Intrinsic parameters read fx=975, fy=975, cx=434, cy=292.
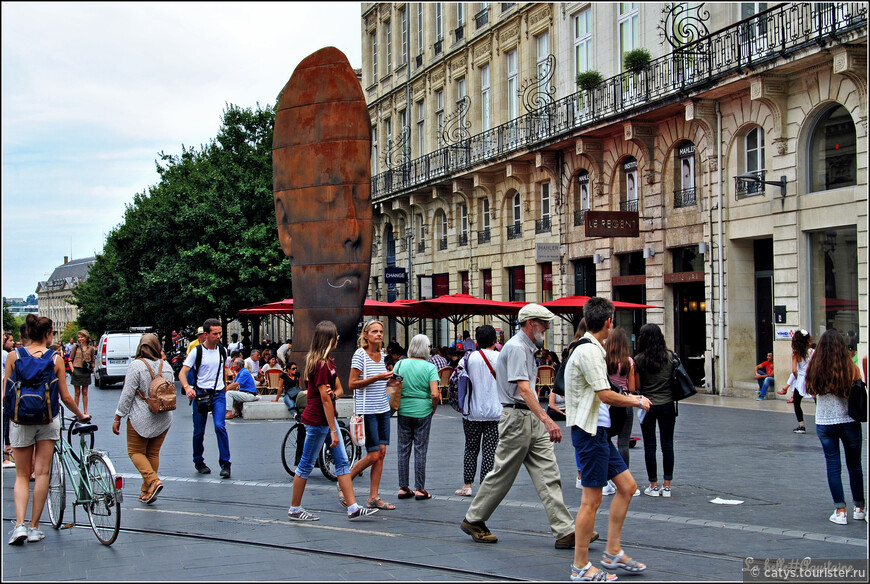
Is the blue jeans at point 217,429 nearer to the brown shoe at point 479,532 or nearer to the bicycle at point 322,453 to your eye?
the bicycle at point 322,453

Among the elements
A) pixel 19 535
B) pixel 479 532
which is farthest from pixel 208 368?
pixel 479 532

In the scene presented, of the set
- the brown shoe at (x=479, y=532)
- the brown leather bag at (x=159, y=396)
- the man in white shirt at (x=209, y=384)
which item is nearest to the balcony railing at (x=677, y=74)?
the man in white shirt at (x=209, y=384)

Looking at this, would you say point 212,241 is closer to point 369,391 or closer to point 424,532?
point 369,391

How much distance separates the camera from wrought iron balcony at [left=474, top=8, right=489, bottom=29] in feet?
119

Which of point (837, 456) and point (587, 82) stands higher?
point (587, 82)

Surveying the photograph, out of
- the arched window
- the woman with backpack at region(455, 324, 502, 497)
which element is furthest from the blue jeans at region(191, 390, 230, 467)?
the arched window

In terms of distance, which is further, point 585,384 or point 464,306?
point 464,306

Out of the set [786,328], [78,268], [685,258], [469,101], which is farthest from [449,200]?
[78,268]

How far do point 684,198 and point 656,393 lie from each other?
16.3 m

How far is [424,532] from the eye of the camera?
793cm

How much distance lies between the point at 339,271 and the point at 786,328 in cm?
989

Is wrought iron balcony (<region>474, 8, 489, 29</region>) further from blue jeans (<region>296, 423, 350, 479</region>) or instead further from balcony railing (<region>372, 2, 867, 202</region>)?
blue jeans (<region>296, 423, 350, 479</region>)

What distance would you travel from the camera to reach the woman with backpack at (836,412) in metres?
8.26

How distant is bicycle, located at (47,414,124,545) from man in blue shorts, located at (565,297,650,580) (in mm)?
3460
